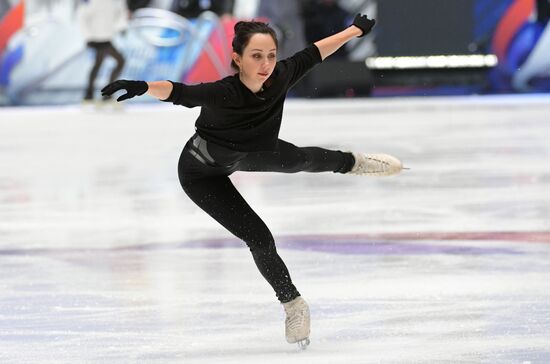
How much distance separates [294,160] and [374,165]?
38 centimetres

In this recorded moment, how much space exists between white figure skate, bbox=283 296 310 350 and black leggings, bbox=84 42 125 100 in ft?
42.6

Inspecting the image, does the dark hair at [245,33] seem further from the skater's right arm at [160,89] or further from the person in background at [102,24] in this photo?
the person in background at [102,24]

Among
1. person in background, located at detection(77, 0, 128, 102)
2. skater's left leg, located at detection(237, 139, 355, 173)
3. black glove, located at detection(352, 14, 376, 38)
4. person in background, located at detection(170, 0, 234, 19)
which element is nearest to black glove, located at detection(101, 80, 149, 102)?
skater's left leg, located at detection(237, 139, 355, 173)

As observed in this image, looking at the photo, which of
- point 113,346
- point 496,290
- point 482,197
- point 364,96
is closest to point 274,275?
point 113,346

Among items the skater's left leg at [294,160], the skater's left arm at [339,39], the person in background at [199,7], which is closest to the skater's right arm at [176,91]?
the skater's left leg at [294,160]

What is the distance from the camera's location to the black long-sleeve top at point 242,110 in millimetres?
3428

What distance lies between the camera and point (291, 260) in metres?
5.16

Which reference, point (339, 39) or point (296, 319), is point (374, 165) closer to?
point (339, 39)

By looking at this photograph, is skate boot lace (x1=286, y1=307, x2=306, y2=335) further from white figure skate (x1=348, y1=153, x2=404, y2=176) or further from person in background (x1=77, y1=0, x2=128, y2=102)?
person in background (x1=77, y1=0, x2=128, y2=102)

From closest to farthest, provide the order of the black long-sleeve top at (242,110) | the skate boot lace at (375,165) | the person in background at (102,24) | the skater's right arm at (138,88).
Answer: the skater's right arm at (138,88) → the black long-sleeve top at (242,110) → the skate boot lace at (375,165) → the person in background at (102,24)

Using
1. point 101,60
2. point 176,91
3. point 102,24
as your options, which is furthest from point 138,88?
point 102,24

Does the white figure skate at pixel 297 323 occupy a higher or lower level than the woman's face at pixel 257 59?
lower

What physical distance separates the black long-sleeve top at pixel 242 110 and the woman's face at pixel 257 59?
0.13 ft

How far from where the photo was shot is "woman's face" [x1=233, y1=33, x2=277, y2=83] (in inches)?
137
